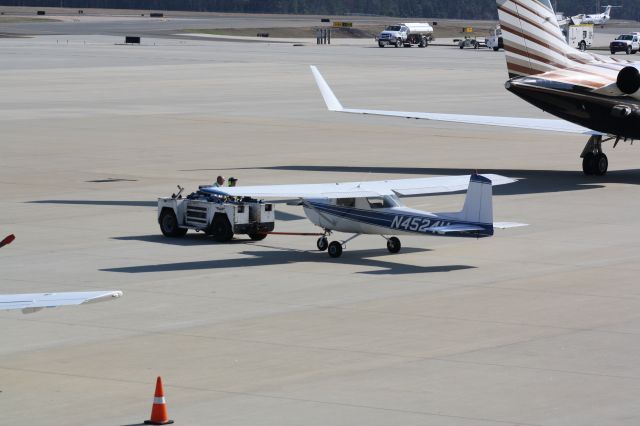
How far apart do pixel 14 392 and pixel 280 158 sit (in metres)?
31.6

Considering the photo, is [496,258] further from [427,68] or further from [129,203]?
[427,68]

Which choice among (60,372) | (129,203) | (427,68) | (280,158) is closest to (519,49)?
(280,158)

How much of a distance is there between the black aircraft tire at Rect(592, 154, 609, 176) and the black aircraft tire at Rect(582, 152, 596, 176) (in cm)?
7

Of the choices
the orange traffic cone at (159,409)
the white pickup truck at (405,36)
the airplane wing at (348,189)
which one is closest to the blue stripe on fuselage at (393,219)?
the airplane wing at (348,189)

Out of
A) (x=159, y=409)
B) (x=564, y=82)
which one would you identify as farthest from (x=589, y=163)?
(x=159, y=409)

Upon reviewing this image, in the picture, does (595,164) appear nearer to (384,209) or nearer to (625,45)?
(384,209)

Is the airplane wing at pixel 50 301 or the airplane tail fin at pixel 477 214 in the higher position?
the airplane wing at pixel 50 301

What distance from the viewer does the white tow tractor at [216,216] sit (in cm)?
3145

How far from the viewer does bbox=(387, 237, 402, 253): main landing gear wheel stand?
98.4ft

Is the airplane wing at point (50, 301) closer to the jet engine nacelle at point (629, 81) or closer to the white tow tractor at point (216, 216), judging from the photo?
the white tow tractor at point (216, 216)

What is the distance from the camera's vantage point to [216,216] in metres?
31.7

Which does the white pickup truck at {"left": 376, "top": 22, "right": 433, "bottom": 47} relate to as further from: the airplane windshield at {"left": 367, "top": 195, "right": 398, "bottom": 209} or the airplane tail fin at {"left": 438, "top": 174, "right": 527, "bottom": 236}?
the airplane tail fin at {"left": 438, "top": 174, "right": 527, "bottom": 236}

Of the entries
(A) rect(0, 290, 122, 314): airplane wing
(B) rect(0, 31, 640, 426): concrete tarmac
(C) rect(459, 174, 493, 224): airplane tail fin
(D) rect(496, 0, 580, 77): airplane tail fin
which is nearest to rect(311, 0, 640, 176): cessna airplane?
(D) rect(496, 0, 580, 77): airplane tail fin

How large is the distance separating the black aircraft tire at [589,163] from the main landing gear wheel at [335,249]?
17.8 meters
